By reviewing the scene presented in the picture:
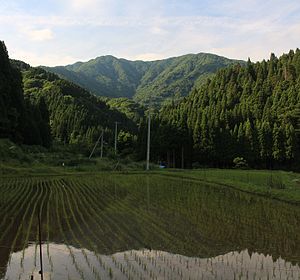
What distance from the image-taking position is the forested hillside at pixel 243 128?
54312 mm

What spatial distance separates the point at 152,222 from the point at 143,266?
16.0 feet

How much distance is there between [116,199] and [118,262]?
1023 cm

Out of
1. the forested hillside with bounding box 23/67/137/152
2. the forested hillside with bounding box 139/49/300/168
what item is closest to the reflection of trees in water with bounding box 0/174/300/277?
the forested hillside with bounding box 139/49/300/168

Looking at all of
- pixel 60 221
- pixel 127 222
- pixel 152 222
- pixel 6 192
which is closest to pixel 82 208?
pixel 60 221

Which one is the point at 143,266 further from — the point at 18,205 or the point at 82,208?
the point at 18,205

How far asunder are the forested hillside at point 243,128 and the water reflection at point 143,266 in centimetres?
4698

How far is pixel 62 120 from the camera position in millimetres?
98500

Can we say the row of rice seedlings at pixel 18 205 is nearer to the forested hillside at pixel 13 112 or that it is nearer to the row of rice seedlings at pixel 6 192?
the row of rice seedlings at pixel 6 192

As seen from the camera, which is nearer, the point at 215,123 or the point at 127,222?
the point at 127,222

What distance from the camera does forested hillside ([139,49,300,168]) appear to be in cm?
5431

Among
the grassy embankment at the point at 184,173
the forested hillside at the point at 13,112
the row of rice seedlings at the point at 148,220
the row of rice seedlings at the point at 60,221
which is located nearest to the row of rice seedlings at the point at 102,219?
the row of rice seedlings at the point at 148,220

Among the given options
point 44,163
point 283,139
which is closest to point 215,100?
point 283,139

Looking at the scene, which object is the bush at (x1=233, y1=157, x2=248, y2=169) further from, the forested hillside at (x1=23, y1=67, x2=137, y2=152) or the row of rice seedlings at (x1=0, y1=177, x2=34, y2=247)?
the forested hillside at (x1=23, y1=67, x2=137, y2=152)

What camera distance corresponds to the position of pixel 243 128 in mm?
57000
